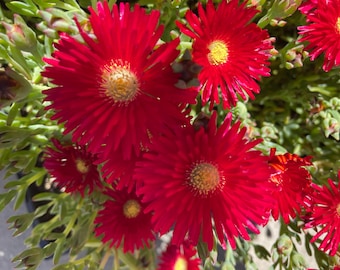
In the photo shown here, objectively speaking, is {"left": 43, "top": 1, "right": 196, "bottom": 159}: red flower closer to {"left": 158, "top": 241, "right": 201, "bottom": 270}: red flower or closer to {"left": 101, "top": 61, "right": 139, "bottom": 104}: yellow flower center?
{"left": 101, "top": 61, "right": 139, "bottom": 104}: yellow flower center

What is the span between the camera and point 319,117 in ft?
2.04

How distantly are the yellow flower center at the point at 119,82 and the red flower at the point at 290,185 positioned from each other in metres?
0.18

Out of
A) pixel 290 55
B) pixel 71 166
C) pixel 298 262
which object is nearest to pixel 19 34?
pixel 71 166

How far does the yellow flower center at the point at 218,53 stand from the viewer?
1.32 feet

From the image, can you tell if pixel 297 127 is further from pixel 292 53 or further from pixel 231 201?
pixel 231 201

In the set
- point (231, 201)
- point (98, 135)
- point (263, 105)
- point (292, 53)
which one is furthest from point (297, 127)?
point (98, 135)

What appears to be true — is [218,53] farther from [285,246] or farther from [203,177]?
[285,246]

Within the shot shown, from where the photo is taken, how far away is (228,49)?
1.38 ft

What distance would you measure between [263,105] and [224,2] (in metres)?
0.39

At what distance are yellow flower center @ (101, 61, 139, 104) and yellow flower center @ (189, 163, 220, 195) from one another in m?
0.09

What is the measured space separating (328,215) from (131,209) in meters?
0.24

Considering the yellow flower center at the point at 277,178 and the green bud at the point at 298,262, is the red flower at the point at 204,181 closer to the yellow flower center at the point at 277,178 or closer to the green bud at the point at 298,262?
the yellow flower center at the point at 277,178

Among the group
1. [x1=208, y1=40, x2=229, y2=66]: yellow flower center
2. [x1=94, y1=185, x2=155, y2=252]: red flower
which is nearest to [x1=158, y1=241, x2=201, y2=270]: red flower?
[x1=94, y1=185, x2=155, y2=252]: red flower

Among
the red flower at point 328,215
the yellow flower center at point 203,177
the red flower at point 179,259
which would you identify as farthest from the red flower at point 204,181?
the red flower at point 179,259
